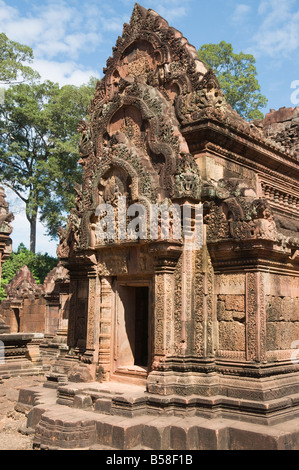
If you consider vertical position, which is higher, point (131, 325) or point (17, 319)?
point (131, 325)

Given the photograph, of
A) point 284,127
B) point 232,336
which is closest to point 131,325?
point 232,336

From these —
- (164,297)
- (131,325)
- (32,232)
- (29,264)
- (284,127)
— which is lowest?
(131,325)

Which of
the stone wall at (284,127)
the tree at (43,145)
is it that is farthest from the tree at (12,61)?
the stone wall at (284,127)

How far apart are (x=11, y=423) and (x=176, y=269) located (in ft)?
12.9

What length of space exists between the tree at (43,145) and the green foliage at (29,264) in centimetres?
114

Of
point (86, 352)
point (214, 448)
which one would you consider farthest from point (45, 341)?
point (214, 448)

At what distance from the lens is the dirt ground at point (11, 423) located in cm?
712

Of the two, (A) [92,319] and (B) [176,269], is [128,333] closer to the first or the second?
(A) [92,319]

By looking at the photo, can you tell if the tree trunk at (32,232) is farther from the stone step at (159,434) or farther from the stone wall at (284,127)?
the stone step at (159,434)

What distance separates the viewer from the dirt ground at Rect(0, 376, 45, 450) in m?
7.12

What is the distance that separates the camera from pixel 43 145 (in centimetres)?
3180

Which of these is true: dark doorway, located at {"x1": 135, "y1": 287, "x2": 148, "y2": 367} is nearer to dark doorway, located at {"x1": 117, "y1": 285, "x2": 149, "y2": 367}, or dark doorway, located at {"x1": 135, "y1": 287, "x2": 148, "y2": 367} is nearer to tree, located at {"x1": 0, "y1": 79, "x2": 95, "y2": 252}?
dark doorway, located at {"x1": 117, "y1": 285, "x2": 149, "y2": 367}

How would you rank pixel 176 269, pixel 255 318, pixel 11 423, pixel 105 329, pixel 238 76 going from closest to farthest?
pixel 255 318, pixel 176 269, pixel 11 423, pixel 105 329, pixel 238 76

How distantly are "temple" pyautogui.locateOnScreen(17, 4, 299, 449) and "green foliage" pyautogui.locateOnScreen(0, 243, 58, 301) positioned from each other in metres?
22.4
